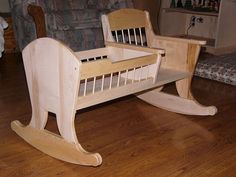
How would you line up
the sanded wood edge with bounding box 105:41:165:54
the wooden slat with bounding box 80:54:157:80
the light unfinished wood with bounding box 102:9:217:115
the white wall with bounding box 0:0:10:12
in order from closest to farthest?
the wooden slat with bounding box 80:54:157:80, the sanded wood edge with bounding box 105:41:165:54, the light unfinished wood with bounding box 102:9:217:115, the white wall with bounding box 0:0:10:12

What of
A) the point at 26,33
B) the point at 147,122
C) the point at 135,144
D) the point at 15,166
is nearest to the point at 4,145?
the point at 15,166

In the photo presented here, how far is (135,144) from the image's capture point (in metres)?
1.59

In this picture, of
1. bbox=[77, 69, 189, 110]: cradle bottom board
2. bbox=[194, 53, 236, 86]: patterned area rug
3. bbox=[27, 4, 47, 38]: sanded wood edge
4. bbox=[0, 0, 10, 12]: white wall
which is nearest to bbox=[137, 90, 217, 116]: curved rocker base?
bbox=[77, 69, 189, 110]: cradle bottom board

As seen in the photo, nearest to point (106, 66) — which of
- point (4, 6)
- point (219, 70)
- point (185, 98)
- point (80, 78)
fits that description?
point (80, 78)

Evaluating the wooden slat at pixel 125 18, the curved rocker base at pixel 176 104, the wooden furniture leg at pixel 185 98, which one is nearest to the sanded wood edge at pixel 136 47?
the wooden slat at pixel 125 18

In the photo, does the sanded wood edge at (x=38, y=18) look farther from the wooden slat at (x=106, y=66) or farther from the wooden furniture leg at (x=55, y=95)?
the wooden slat at (x=106, y=66)

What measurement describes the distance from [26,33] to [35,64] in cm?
161

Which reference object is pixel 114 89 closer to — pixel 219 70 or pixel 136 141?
pixel 136 141

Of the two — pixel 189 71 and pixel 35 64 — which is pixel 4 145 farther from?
pixel 189 71

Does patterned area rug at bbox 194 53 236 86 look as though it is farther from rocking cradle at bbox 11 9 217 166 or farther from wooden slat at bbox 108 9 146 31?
wooden slat at bbox 108 9 146 31

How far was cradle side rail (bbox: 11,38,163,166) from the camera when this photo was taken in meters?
1.27

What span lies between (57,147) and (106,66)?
431 mm

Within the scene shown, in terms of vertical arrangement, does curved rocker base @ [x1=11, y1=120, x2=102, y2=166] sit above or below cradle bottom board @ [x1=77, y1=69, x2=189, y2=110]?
below

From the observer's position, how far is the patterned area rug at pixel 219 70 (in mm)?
2576
